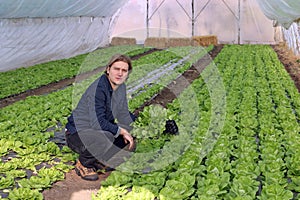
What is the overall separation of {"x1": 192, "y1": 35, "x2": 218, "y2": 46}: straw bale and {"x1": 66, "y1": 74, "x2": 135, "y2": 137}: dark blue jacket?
18535 mm

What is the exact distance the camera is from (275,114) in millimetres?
7035

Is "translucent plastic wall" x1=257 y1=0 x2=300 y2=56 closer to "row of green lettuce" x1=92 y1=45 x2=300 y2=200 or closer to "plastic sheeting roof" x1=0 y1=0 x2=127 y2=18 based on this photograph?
"row of green lettuce" x1=92 y1=45 x2=300 y2=200

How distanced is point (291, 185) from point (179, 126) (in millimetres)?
2243

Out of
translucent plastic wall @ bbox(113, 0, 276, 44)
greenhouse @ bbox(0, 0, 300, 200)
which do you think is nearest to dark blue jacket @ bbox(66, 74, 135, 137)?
greenhouse @ bbox(0, 0, 300, 200)

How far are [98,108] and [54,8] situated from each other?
988cm

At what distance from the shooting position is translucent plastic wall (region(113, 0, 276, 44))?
24.0 meters

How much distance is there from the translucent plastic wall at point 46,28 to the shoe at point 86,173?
6.89 m

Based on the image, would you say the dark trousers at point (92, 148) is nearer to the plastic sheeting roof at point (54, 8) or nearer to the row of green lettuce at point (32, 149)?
the row of green lettuce at point (32, 149)

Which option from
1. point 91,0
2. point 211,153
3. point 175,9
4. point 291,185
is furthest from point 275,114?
point 175,9

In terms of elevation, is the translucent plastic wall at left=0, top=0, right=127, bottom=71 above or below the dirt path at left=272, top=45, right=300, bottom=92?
above

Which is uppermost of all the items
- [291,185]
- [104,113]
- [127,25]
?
[127,25]

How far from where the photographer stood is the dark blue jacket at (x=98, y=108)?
4.40m

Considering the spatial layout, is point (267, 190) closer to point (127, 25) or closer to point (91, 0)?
point (91, 0)

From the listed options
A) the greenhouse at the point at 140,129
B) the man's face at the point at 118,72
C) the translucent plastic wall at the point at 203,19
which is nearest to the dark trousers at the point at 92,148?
the greenhouse at the point at 140,129
